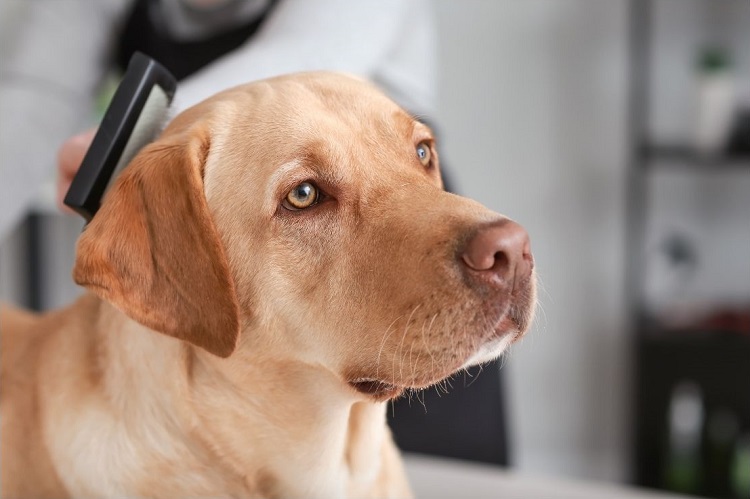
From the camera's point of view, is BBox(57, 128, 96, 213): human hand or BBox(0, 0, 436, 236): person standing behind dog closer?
BBox(57, 128, 96, 213): human hand

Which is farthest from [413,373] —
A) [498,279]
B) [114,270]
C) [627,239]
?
[627,239]

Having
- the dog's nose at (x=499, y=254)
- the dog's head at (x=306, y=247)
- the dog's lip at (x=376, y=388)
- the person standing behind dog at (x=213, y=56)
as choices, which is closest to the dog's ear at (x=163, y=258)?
the dog's head at (x=306, y=247)

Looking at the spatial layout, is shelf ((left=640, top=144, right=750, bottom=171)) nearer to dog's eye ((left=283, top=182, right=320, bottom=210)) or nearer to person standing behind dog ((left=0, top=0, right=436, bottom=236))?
person standing behind dog ((left=0, top=0, right=436, bottom=236))

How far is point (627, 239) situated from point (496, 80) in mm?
773

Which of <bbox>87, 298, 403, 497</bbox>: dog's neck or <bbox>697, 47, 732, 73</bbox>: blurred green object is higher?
<bbox>87, 298, 403, 497</bbox>: dog's neck

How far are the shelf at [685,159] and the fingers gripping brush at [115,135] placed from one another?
7.58 ft

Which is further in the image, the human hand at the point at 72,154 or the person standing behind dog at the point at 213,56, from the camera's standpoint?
the person standing behind dog at the point at 213,56

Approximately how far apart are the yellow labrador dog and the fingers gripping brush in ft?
0.10

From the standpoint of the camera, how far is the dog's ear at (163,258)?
0.85 meters

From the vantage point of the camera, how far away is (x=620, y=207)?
128 inches

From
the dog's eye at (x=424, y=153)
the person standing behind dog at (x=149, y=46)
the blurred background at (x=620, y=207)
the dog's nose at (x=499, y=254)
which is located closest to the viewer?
the dog's nose at (x=499, y=254)

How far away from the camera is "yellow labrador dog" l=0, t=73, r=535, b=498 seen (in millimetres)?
818

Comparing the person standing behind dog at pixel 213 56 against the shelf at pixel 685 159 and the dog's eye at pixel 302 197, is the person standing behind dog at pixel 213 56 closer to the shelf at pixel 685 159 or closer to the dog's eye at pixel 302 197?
the dog's eye at pixel 302 197

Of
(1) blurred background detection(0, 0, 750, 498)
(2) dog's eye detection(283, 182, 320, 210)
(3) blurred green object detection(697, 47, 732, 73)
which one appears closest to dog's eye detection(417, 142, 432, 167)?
(2) dog's eye detection(283, 182, 320, 210)
